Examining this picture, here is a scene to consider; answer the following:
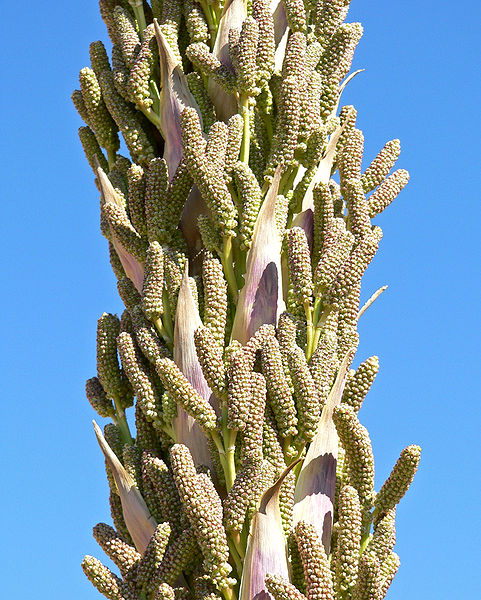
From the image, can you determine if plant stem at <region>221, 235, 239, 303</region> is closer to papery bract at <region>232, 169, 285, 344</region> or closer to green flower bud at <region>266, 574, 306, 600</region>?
papery bract at <region>232, 169, 285, 344</region>

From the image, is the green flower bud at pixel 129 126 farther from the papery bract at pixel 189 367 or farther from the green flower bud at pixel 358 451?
the green flower bud at pixel 358 451

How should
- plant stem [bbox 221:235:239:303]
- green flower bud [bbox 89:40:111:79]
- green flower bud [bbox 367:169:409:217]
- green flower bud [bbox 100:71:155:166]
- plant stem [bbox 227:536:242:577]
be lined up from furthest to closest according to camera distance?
green flower bud [bbox 89:40:111:79] < green flower bud [bbox 100:71:155:166] < green flower bud [bbox 367:169:409:217] < plant stem [bbox 221:235:239:303] < plant stem [bbox 227:536:242:577]

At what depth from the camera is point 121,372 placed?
386 cm

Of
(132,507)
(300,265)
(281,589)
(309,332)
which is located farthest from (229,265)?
(281,589)

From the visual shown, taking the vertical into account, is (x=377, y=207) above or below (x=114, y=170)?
below

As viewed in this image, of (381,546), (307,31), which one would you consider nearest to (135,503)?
(381,546)

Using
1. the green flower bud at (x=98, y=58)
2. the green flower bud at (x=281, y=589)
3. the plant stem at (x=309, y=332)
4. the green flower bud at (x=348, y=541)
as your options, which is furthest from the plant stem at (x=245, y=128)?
the green flower bud at (x=281, y=589)

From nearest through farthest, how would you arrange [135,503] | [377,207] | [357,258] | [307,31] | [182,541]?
[182,541] → [135,503] → [357,258] → [377,207] → [307,31]

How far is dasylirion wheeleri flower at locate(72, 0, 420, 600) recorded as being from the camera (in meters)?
3.24

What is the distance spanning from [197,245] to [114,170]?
66 centimetres

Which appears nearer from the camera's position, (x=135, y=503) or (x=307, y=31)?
(x=135, y=503)

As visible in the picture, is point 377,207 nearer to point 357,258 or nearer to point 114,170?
point 357,258

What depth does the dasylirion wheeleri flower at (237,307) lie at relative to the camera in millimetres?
3238

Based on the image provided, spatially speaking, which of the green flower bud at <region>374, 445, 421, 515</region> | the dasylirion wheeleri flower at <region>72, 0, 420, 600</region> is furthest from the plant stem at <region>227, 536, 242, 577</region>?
the green flower bud at <region>374, 445, 421, 515</region>
